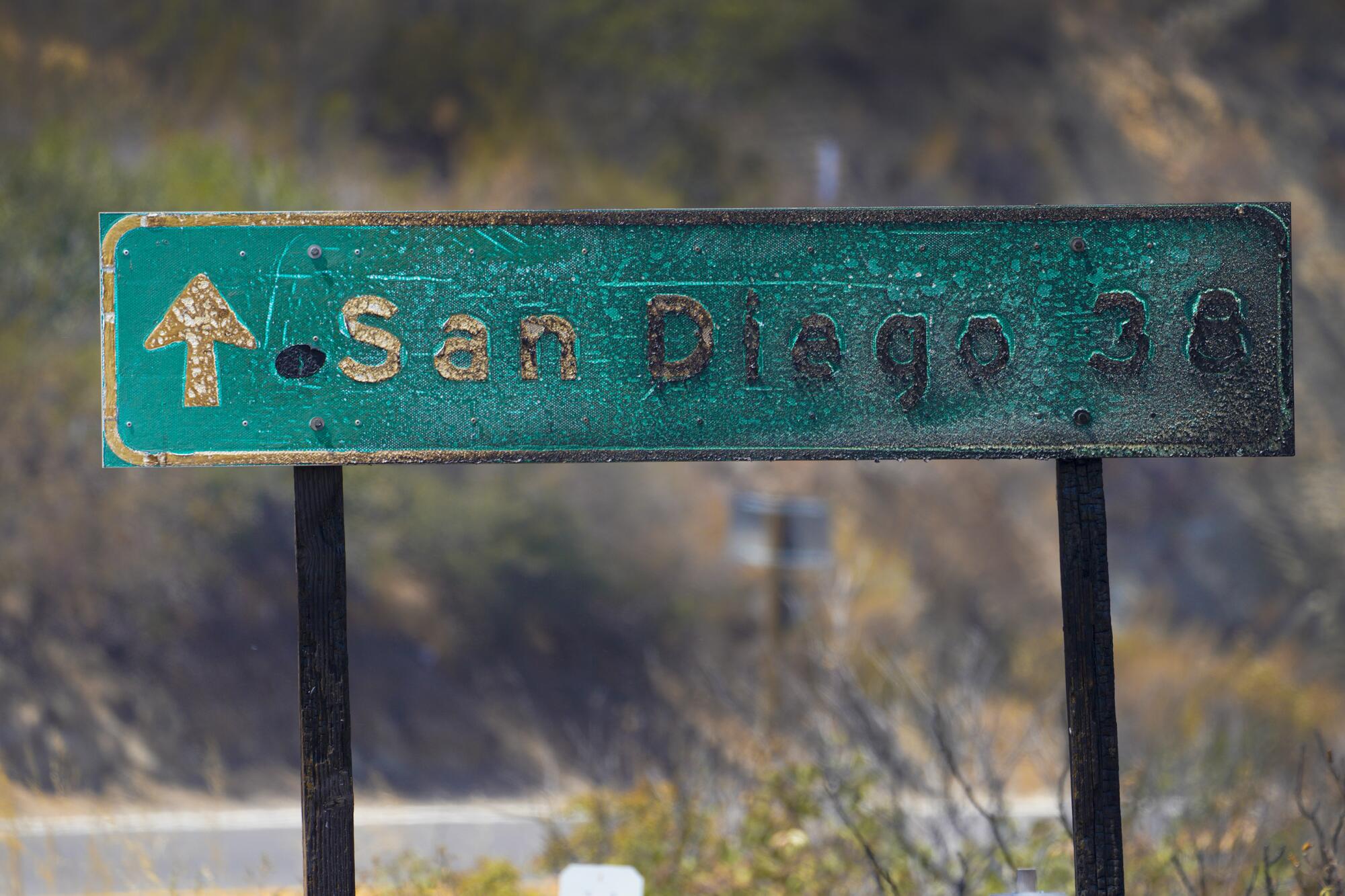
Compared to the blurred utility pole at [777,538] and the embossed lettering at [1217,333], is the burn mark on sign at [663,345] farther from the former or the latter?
the blurred utility pole at [777,538]

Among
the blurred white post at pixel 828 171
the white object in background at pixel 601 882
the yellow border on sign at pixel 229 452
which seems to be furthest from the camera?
the blurred white post at pixel 828 171

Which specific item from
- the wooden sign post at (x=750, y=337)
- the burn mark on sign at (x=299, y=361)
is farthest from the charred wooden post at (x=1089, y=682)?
the burn mark on sign at (x=299, y=361)

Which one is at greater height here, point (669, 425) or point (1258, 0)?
point (1258, 0)

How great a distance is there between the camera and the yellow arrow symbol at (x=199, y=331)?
84.4 inches

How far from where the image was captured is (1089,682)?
7.27ft

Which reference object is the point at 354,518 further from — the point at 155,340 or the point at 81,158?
the point at 155,340

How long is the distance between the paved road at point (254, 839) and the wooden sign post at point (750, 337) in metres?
3.37

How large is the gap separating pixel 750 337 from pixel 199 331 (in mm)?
969

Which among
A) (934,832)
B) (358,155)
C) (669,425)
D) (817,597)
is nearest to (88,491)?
(358,155)

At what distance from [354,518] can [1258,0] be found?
51.0 ft

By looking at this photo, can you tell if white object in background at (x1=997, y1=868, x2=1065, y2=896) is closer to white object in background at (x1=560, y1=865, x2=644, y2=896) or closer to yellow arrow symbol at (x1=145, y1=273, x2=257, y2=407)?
white object in background at (x1=560, y1=865, x2=644, y2=896)

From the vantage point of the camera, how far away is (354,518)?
483 inches

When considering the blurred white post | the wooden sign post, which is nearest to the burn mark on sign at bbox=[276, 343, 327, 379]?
the wooden sign post

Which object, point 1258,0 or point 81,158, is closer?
point 81,158
